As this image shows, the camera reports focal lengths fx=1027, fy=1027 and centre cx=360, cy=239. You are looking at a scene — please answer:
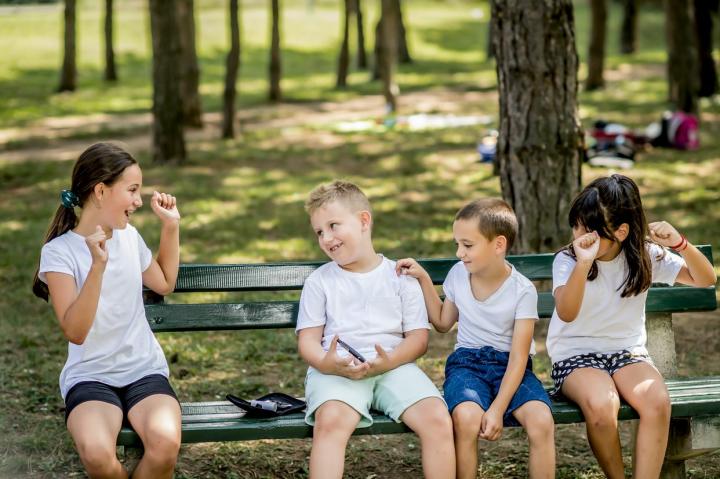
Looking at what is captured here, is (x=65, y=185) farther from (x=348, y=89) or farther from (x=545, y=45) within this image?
(x=348, y=89)

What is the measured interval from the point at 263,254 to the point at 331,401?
16.7 ft

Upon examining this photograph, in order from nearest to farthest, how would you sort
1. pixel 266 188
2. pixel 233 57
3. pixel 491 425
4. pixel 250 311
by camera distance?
pixel 491 425
pixel 250 311
pixel 266 188
pixel 233 57

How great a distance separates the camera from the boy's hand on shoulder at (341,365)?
3.74 m

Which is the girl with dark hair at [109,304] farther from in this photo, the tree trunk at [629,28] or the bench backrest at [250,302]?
the tree trunk at [629,28]

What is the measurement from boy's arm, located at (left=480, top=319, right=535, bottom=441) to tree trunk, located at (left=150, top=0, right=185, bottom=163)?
378 inches

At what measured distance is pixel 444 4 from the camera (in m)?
43.4

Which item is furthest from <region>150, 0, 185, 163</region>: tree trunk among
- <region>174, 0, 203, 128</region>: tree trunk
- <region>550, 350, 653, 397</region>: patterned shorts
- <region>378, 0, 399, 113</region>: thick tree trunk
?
<region>550, 350, 653, 397</region>: patterned shorts

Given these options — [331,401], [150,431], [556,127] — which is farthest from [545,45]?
[150,431]

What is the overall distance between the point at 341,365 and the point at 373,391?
0.21 metres

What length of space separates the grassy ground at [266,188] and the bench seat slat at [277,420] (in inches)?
30.4

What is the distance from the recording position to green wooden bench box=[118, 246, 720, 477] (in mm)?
3850

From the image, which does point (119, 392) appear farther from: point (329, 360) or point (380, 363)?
point (380, 363)

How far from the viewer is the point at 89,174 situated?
381 centimetres

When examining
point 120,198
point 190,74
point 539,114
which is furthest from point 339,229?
point 190,74
